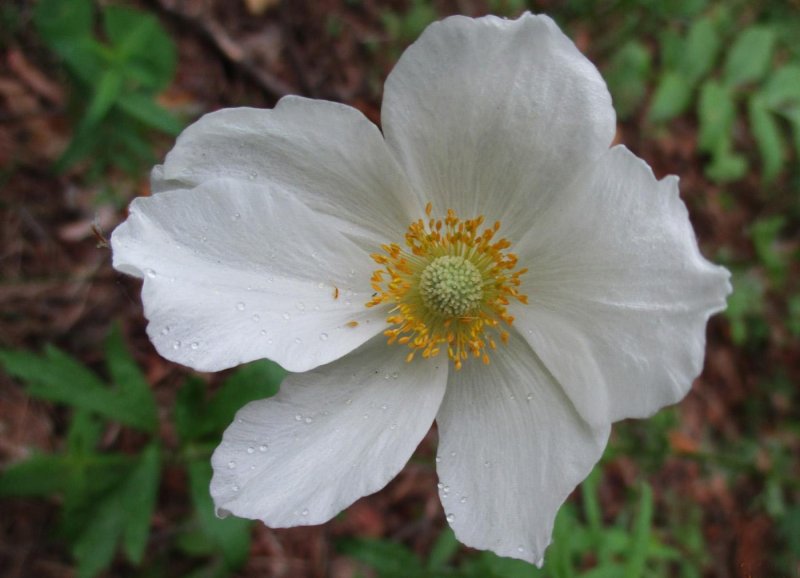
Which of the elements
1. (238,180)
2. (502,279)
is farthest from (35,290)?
(502,279)

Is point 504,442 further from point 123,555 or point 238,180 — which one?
point 123,555

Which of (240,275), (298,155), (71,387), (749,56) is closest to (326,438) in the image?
(240,275)

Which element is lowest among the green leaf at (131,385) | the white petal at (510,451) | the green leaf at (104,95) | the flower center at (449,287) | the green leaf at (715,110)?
the green leaf at (131,385)

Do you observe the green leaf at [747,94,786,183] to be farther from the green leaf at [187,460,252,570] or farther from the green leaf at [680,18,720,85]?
the green leaf at [187,460,252,570]

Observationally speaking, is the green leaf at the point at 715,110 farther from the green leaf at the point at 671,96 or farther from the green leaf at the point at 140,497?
the green leaf at the point at 140,497

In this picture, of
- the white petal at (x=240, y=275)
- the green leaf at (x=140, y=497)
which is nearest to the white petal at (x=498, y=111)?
the white petal at (x=240, y=275)

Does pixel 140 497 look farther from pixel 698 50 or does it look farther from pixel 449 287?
pixel 698 50
